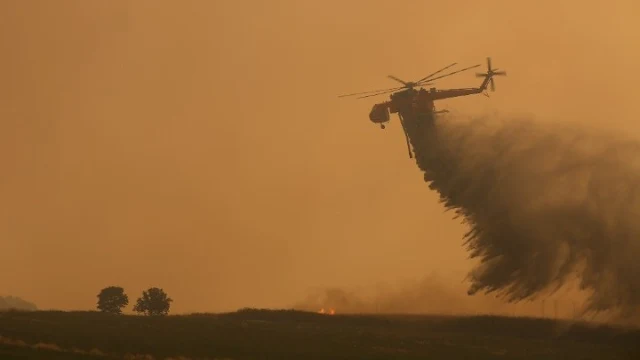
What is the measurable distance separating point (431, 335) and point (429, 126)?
28.8 m

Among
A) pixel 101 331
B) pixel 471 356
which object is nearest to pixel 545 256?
pixel 471 356

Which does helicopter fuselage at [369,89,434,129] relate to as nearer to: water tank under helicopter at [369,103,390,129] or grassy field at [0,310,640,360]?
water tank under helicopter at [369,103,390,129]

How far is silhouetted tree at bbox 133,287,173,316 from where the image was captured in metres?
166

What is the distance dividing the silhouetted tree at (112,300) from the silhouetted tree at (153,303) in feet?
19.6

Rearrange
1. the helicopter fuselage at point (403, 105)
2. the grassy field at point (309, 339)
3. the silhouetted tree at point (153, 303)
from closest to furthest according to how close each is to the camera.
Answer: the grassy field at point (309, 339) → the helicopter fuselage at point (403, 105) → the silhouetted tree at point (153, 303)

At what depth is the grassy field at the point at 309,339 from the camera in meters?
73.4

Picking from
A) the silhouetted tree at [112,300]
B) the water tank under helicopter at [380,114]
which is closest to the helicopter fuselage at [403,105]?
the water tank under helicopter at [380,114]

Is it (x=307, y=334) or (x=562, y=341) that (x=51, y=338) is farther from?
(x=562, y=341)

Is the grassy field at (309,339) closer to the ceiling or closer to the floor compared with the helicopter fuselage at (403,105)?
closer to the floor

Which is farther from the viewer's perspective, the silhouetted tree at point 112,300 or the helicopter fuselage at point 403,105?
the silhouetted tree at point 112,300

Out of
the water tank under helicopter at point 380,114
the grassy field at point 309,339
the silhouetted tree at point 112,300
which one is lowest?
the grassy field at point 309,339

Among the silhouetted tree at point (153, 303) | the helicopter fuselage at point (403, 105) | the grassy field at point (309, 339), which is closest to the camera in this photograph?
the grassy field at point (309, 339)

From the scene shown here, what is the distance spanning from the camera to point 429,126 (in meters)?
119

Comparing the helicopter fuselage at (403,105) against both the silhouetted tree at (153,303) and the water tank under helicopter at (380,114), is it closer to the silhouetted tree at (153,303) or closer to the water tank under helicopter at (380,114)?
the water tank under helicopter at (380,114)
